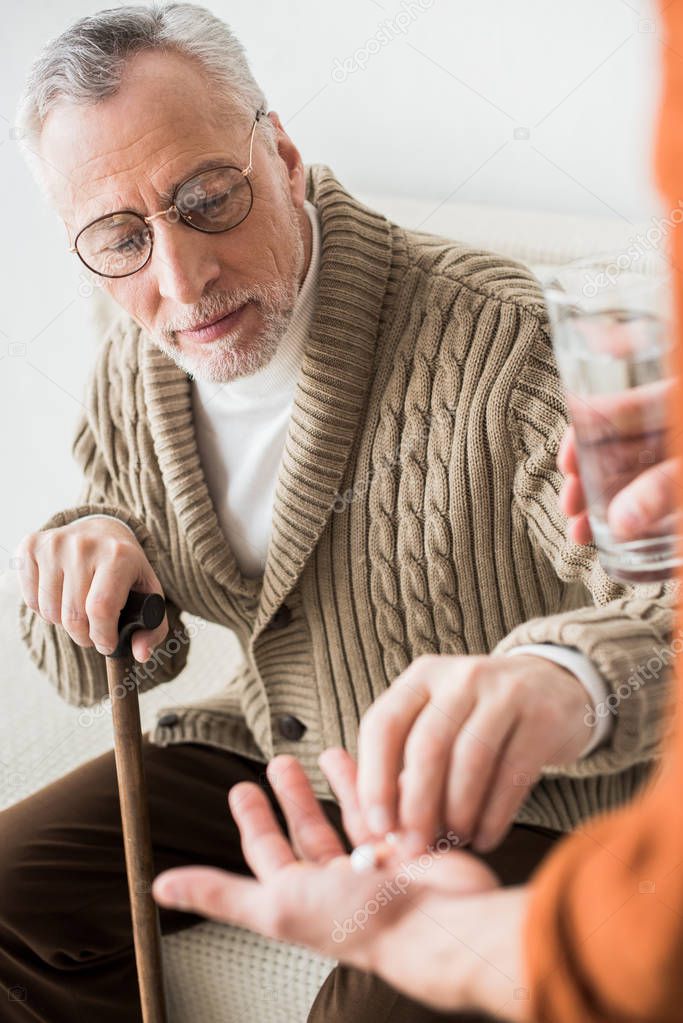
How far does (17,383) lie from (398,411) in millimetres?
1319

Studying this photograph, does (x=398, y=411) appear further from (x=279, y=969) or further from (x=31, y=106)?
(x=279, y=969)

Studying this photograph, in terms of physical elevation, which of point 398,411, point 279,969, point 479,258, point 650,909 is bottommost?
point 279,969

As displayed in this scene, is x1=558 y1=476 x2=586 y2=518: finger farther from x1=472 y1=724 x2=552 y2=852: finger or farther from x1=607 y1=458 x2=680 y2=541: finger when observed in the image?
x1=472 y1=724 x2=552 y2=852: finger

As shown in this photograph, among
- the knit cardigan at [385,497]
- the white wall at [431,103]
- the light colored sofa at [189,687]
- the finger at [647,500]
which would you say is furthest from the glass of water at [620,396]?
the white wall at [431,103]

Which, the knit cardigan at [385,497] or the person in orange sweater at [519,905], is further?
the knit cardigan at [385,497]

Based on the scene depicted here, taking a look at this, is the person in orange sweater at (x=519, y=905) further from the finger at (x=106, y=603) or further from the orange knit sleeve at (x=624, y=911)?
the finger at (x=106, y=603)

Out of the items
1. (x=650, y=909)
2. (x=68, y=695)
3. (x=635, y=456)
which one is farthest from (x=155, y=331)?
(x=650, y=909)

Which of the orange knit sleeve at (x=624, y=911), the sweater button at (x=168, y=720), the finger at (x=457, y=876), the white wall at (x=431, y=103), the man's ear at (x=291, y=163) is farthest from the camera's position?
the white wall at (x=431, y=103)

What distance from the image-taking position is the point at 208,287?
1171mm

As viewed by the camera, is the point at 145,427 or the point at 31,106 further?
the point at 145,427

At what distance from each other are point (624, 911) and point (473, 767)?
18 centimetres

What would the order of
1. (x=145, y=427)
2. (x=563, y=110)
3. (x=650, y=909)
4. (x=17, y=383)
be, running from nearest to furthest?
(x=650, y=909) → (x=145, y=427) → (x=563, y=110) → (x=17, y=383)

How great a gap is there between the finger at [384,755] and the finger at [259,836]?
49 millimetres

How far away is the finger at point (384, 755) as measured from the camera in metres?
0.58
